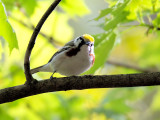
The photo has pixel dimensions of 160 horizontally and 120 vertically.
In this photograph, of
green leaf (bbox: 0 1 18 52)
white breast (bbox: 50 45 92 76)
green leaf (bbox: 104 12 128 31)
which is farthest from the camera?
white breast (bbox: 50 45 92 76)

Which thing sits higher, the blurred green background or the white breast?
the blurred green background

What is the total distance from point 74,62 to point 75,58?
0.01m

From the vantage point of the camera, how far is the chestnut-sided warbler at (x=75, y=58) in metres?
0.85

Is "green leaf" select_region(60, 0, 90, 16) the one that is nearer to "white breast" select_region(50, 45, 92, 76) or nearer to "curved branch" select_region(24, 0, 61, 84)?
"white breast" select_region(50, 45, 92, 76)

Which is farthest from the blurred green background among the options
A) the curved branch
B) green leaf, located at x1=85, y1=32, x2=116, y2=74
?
the curved branch

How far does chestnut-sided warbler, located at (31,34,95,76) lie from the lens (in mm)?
852

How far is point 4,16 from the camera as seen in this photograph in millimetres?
525

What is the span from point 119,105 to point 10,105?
60cm

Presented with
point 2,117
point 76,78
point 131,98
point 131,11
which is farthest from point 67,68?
point 131,98

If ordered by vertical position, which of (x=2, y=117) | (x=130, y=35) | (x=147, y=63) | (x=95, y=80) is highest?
(x=130, y=35)

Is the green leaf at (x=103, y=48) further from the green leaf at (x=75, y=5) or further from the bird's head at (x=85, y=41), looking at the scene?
the green leaf at (x=75, y=5)

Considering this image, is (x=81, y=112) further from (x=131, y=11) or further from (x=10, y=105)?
(x=131, y=11)

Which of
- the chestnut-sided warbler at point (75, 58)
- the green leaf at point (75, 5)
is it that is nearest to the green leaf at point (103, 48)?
the chestnut-sided warbler at point (75, 58)

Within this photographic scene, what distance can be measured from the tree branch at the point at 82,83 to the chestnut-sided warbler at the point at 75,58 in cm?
18
